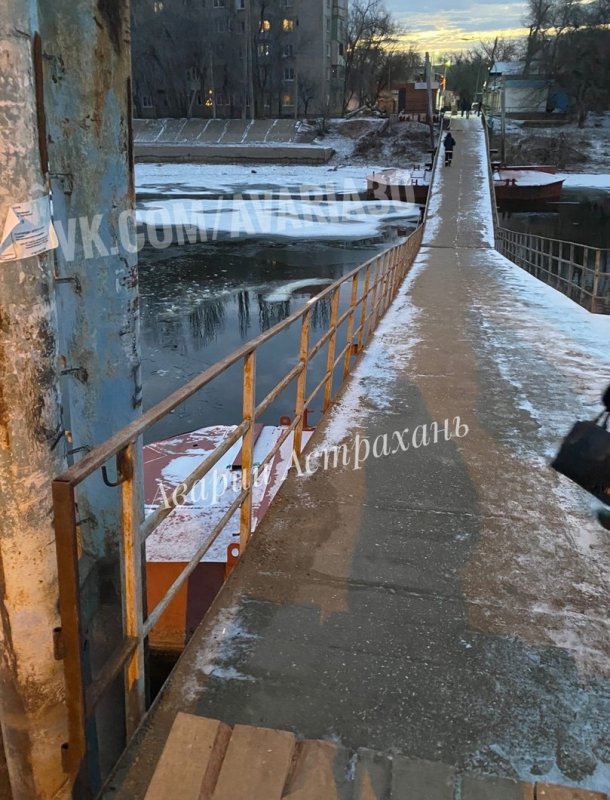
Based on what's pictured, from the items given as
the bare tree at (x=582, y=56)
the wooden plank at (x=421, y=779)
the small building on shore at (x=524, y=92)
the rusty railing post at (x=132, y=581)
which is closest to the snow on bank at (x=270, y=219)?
the rusty railing post at (x=132, y=581)

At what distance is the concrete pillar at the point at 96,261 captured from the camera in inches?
107

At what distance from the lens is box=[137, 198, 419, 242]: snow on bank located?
27.0m

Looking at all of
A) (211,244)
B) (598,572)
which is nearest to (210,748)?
(598,572)

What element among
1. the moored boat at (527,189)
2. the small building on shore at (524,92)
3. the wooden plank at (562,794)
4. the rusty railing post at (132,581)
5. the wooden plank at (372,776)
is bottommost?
the wooden plank at (372,776)

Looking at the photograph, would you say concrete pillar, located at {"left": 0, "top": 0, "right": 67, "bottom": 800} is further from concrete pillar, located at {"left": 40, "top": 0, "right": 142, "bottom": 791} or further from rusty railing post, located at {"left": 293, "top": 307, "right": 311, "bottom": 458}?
rusty railing post, located at {"left": 293, "top": 307, "right": 311, "bottom": 458}

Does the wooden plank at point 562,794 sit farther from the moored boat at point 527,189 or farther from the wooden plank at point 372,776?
the moored boat at point 527,189

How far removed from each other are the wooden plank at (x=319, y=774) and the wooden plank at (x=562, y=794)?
56cm

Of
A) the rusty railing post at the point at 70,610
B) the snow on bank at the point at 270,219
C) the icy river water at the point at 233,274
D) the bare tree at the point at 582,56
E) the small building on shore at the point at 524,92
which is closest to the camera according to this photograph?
the rusty railing post at the point at 70,610

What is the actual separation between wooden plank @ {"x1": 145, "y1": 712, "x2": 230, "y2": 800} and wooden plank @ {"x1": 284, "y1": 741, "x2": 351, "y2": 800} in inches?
9.2

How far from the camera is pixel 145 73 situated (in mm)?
65375

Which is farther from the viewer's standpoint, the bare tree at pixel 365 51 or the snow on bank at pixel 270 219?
the bare tree at pixel 365 51

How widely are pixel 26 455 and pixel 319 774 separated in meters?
1.27

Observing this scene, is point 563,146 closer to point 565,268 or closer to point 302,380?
point 565,268

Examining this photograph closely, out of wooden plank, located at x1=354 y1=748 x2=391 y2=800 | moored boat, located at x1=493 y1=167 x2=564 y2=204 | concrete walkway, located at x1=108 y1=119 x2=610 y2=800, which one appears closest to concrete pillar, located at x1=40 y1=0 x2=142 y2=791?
concrete walkway, located at x1=108 y1=119 x2=610 y2=800
